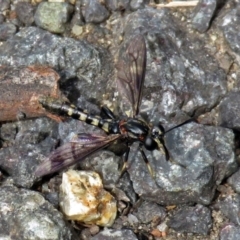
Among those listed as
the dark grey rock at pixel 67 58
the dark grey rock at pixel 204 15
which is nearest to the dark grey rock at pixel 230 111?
the dark grey rock at pixel 204 15

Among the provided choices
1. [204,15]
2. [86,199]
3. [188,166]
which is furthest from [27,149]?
[204,15]

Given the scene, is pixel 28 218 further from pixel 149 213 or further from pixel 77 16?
pixel 77 16

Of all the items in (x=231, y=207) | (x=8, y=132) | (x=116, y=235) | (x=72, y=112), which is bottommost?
(x=116, y=235)

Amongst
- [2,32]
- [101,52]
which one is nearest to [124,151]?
[101,52]

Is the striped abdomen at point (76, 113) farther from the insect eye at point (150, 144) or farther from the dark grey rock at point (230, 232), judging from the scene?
the dark grey rock at point (230, 232)

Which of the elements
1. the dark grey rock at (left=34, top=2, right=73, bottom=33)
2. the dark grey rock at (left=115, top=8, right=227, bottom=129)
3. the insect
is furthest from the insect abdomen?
the dark grey rock at (left=34, top=2, right=73, bottom=33)

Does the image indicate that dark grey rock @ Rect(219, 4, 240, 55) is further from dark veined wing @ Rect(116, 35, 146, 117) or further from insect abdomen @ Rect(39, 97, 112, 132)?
insect abdomen @ Rect(39, 97, 112, 132)
